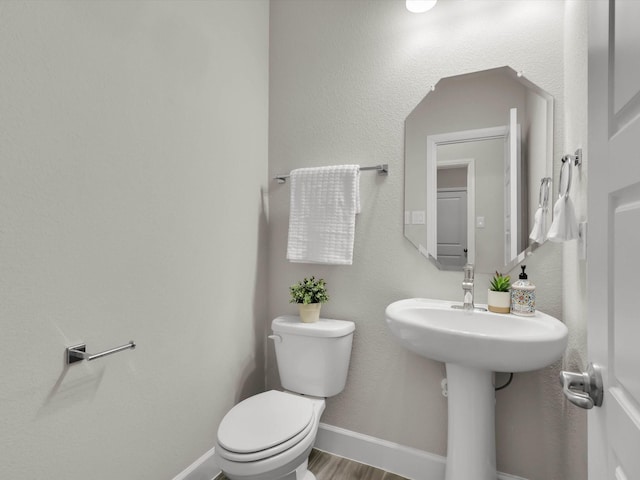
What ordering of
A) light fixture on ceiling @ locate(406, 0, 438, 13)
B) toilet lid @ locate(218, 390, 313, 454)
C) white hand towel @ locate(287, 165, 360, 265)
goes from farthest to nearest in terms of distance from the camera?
white hand towel @ locate(287, 165, 360, 265)
light fixture on ceiling @ locate(406, 0, 438, 13)
toilet lid @ locate(218, 390, 313, 454)

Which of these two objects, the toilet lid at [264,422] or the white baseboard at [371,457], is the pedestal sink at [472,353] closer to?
the white baseboard at [371,457]

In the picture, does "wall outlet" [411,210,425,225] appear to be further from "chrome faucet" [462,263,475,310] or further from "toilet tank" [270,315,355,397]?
"toilet tank" [270,315,355,397]

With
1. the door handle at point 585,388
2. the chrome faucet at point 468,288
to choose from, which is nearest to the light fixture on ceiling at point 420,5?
the chrome faucet at point 468,288

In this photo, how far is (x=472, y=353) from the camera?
115 centimetres

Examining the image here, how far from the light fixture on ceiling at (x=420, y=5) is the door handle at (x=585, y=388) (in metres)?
1.61

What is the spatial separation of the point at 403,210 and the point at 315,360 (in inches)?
33.4

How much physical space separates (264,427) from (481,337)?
849 millimetres

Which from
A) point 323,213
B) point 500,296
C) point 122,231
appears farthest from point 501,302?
point 122,231

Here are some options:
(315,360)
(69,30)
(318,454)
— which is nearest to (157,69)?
(69,30)

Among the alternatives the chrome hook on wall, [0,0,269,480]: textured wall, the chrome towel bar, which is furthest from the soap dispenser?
the chrome towel bar

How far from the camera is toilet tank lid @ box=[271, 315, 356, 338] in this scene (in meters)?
1.63

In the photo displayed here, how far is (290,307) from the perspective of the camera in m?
1.96

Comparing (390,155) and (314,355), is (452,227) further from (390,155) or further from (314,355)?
(314,355)

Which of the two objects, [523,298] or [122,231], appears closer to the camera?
[122,231]
